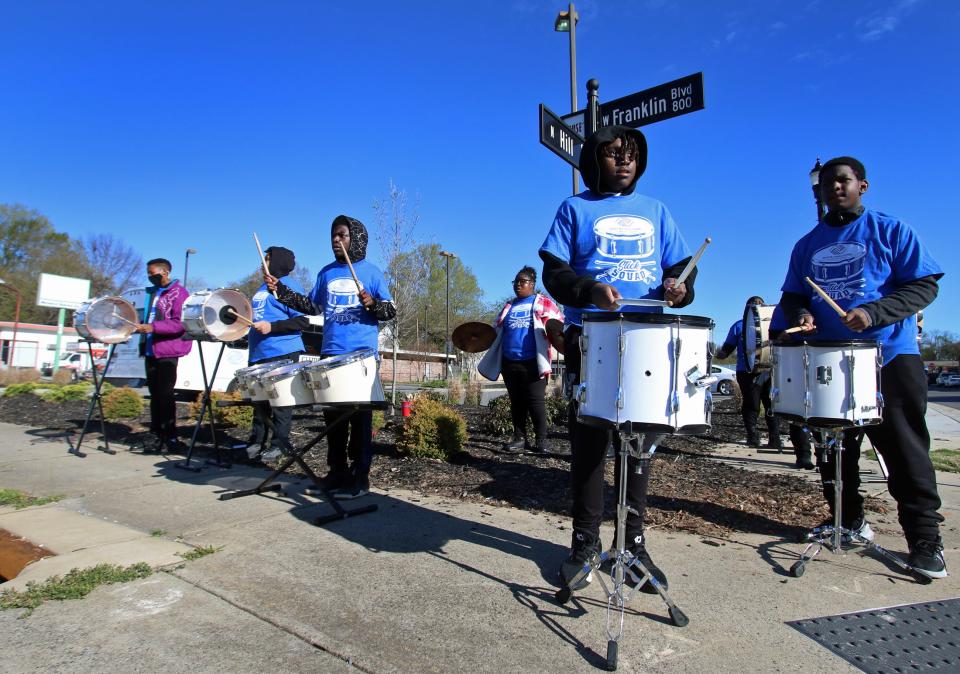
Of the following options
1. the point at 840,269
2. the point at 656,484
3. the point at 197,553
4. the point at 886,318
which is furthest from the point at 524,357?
the point at 197,553

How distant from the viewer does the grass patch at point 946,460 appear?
5.53m

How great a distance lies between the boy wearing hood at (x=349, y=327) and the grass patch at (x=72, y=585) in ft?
5.45

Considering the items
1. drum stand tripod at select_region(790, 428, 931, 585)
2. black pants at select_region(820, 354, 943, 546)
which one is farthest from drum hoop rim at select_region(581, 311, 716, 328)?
black pants at select_region(820, 354, 943, 546)

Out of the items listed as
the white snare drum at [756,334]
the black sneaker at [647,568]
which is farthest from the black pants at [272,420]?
the white snare drum at [756,334]

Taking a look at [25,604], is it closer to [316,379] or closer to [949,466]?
[316,379]

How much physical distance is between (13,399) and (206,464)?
9.14 metres

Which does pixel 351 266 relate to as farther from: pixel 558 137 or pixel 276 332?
pixel 558 137

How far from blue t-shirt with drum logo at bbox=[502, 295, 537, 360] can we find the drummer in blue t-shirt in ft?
10.5

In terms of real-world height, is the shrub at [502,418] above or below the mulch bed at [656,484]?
above

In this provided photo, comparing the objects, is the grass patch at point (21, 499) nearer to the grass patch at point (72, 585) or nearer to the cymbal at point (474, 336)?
the grass patch at point (72, 585)

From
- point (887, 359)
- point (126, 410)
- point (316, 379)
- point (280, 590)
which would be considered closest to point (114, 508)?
point (316, 379)

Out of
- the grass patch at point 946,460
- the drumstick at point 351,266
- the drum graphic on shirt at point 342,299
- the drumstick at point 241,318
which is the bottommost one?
the grass patch at point 946,460

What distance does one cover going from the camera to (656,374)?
208 cm

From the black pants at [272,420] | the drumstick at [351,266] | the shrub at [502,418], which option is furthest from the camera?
the shrub at [502,418]
